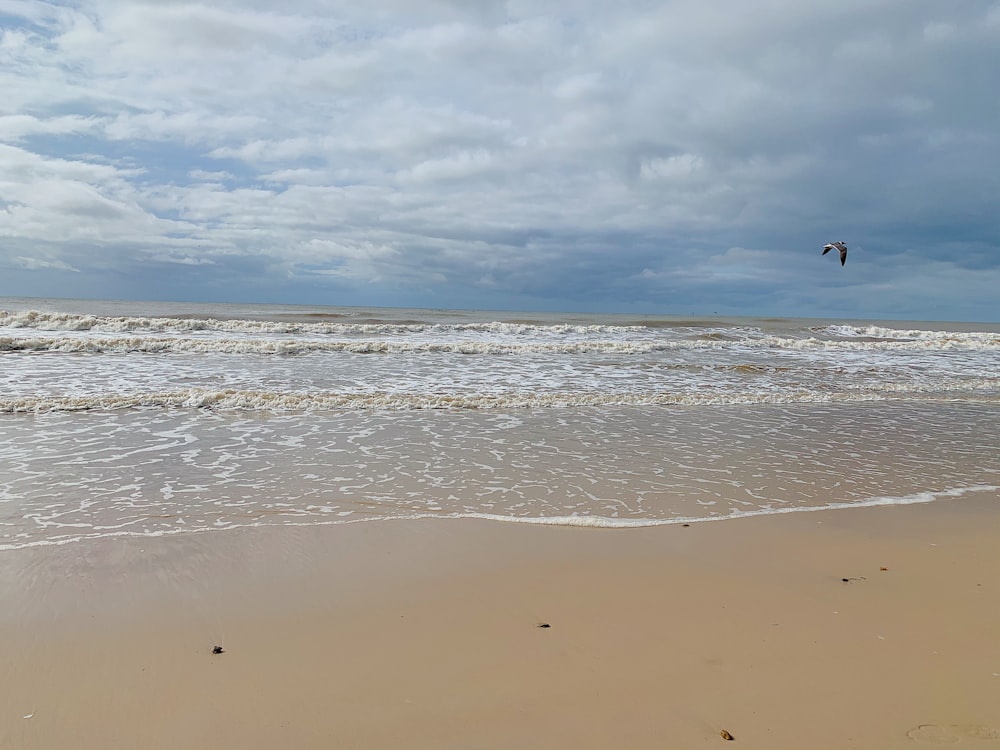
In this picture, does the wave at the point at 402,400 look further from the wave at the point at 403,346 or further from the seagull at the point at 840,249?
the wave at the point at 403,346

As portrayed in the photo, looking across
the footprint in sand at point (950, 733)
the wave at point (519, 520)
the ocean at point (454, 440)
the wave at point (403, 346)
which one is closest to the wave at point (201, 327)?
the wave at point (403, 346)

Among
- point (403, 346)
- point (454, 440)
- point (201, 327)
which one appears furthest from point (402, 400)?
point (201, 327)

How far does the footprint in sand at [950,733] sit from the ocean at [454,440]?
274 centimetres

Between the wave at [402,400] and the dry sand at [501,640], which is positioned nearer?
the dry sand at [501,640]

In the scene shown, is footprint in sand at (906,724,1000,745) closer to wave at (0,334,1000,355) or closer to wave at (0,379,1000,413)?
wave at (0,379,1000,413)

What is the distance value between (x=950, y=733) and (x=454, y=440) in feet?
20.5

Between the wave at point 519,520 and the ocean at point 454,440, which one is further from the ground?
the ocean at point 454,440

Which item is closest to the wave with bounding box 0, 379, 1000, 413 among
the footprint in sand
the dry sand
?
the dry sand

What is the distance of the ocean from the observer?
5.61m

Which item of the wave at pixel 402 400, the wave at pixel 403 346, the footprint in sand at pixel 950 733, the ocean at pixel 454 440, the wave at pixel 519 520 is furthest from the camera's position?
the wave at pixel 403 346

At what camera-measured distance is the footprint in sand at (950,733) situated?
2537 mm

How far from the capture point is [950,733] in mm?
2576

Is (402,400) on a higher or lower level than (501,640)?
higher

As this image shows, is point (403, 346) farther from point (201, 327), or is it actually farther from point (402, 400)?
point (201, 327)
